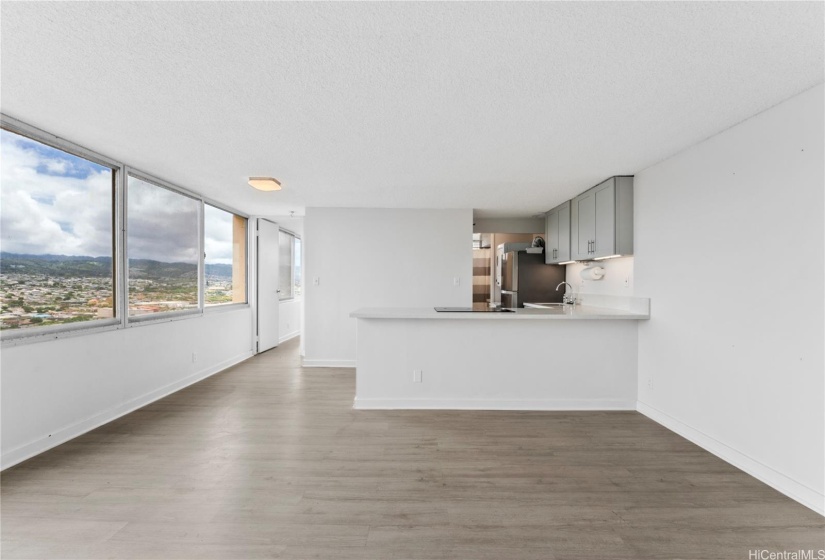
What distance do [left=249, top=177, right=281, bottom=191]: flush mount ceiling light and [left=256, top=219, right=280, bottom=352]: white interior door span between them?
230cm

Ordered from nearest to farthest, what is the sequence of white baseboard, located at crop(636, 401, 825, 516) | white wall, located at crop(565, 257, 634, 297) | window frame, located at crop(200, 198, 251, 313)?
white baseboard, located at crop(636, 401, 825, 516), white wall, located at crop(565, 257, 634, 297), window frame, located at crop(200, 198, 251, 313)

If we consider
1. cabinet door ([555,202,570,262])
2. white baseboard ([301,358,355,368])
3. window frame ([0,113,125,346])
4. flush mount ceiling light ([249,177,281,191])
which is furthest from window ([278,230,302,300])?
cabinet door ([555,202,570,262])

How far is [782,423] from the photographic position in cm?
221

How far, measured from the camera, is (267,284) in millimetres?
6348

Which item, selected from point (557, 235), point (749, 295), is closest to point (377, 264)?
point (557, 235)

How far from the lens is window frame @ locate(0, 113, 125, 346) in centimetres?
250

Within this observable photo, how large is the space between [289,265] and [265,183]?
4282 millimetres

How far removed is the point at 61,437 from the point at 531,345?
13.2 ft

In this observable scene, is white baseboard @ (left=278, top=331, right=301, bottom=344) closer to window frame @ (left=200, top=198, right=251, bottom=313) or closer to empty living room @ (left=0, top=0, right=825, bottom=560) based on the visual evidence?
window frame @ (left=200, top=198, right=251, bottom=313)

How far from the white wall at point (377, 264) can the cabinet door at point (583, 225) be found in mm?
1425

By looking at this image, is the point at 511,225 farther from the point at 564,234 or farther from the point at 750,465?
the point at 750,465

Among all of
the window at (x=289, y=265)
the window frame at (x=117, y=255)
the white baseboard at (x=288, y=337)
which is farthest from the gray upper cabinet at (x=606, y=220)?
the white baseboard at (x=288, y=337)

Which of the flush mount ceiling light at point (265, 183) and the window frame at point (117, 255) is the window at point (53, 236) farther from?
the flush mount ceiling light at point (265, 183)

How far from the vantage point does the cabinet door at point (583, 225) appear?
418 centimetres
